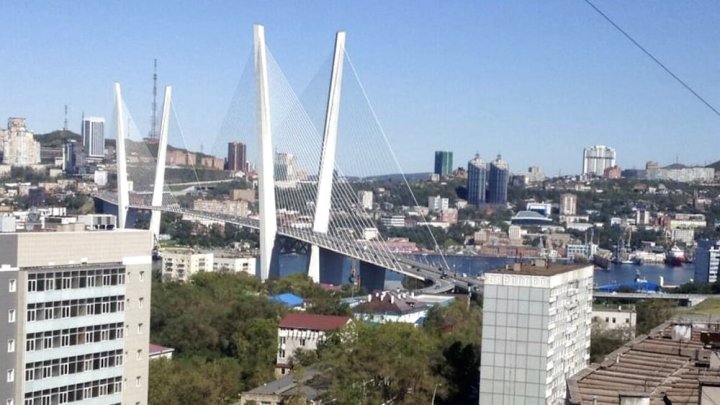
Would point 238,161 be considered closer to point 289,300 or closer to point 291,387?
point 289,300

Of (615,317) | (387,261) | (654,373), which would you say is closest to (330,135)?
(387,261)

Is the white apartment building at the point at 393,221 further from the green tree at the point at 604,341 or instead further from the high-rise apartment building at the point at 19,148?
the green tree at the point at 604,341

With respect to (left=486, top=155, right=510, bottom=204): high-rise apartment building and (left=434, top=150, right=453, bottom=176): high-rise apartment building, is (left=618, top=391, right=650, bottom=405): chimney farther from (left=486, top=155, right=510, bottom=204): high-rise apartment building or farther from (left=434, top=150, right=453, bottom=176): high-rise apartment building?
(left=434, top=150, right=453, bottom=176): high-rise apartment building

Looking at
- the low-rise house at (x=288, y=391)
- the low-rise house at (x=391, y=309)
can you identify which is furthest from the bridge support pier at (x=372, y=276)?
the low-rise house at (x=288, y=391)

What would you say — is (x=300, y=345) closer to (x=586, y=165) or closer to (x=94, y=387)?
(x=94, y=387)

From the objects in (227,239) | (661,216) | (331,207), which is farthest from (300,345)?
(661,216)

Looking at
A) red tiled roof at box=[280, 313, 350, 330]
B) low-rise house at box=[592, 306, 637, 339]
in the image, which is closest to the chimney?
red tiled roof at box=[280, 313, 350, 330]
